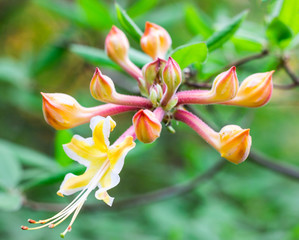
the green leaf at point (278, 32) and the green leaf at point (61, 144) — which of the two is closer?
the green leaf at point (278, 32)

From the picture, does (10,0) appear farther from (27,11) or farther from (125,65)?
(125,65)

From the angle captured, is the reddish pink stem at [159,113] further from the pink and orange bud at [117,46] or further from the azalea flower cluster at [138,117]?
the pink and orange bud at [117,46]

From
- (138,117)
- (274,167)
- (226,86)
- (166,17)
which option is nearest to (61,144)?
(138,117)

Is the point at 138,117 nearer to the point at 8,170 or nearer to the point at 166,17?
the point at 8,170

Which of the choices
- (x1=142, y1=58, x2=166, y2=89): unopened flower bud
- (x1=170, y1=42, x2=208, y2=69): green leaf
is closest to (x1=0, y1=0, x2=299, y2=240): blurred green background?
(x1=170, y1=42, x2=208, y2=69): green leaf

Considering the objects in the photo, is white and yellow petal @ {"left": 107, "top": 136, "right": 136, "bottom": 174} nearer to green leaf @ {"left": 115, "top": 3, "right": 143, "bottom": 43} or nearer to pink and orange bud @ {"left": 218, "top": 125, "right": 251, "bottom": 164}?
pink and orange bud @ {"left": 218, "top": 125, "right": 251, "bottom": 164}

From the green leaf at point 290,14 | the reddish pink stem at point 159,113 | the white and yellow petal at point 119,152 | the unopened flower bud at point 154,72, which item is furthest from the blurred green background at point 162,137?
the white and yellow petal at point 119,152
